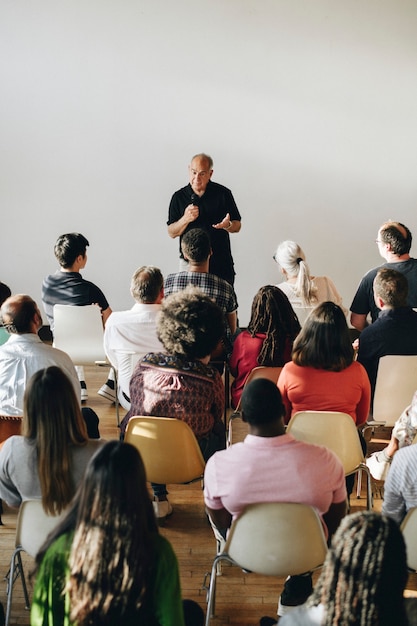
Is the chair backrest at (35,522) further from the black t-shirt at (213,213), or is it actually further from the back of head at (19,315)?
the black t-shirt at (213,213)

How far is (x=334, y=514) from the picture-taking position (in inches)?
91.4

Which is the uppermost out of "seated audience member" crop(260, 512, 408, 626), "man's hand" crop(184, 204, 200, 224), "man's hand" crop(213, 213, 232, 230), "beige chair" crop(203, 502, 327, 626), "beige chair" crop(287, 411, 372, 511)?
"man's hand" crop(184, 204, 200, 224)

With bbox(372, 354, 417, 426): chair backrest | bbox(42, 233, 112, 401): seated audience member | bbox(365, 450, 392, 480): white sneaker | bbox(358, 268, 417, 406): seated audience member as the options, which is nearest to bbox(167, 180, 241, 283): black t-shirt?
bbox(42, 233, 112, 401): seated audience member

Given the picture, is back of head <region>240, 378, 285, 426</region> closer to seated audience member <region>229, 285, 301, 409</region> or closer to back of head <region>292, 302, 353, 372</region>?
back of head <region>292, 302, 353, 372</region>

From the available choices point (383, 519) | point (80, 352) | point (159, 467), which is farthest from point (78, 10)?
point (383, 519)

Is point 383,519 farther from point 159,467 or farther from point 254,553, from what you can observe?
point 159,467

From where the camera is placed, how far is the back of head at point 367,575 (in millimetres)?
1419

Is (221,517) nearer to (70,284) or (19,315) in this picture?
(19,315)

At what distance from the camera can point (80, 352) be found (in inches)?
179

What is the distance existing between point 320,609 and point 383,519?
0.89ft

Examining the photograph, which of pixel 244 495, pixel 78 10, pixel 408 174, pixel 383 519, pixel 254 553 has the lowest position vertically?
pixel 254 553

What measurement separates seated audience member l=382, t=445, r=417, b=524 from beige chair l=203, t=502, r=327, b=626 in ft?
1.19

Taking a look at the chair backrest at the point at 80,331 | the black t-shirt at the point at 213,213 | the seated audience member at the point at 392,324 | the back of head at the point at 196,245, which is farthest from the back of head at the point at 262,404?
the black t-shirt at the point at 213,213

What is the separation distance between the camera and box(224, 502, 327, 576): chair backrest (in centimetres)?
208
